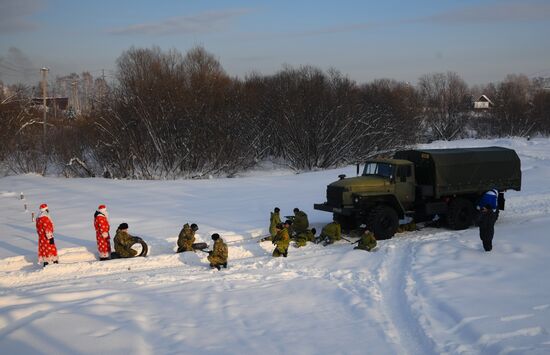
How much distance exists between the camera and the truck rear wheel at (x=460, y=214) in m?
14.3

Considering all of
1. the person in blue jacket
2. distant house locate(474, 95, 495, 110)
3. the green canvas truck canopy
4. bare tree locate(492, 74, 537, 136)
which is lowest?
the person in blue jacket

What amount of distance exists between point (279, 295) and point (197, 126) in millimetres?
27734

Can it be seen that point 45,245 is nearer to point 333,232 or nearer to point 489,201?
point 333,232

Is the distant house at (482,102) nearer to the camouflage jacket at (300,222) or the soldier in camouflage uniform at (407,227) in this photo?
the soldier in camouflage uniform at (407,227)

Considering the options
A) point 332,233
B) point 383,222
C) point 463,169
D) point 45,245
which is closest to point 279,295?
point 332,233

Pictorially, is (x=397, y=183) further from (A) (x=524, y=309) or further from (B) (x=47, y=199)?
(B) (x=47, y=199)

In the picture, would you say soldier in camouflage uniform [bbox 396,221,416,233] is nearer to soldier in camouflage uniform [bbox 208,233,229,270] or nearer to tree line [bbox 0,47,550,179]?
soldier in camouflage uniform [bbox 208,233,229,270]

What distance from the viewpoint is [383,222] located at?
43.6 feet

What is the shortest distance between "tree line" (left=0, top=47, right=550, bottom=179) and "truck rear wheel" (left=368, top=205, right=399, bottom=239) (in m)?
22.4

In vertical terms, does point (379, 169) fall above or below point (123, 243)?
above

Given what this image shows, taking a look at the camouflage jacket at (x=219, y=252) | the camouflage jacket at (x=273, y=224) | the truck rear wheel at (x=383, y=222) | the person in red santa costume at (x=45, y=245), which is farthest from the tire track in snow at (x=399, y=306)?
the person in red santa costume at (x=45, y=245)

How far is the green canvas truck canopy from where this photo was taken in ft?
46.4

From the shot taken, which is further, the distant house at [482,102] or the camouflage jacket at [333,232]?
the distant house at [482,102]

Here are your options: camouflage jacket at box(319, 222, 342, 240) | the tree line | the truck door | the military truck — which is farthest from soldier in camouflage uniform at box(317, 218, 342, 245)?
the tree line
